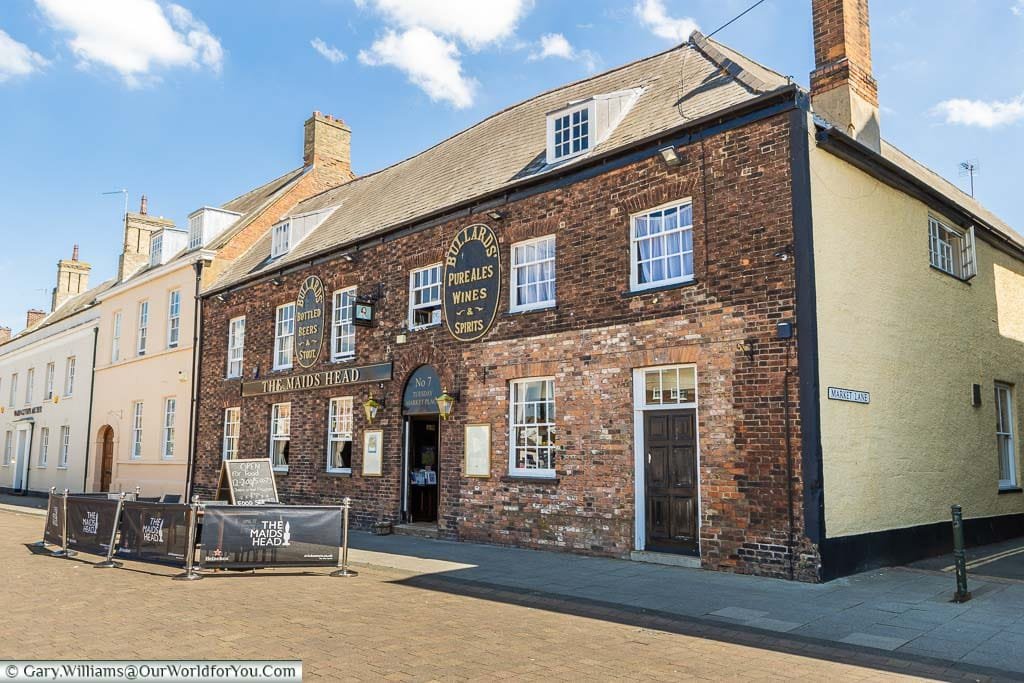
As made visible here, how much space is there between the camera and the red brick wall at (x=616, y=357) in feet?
34.9

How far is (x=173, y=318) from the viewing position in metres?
25.4

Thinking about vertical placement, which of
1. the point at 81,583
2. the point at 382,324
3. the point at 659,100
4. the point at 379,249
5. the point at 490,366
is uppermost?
the point at 659,100

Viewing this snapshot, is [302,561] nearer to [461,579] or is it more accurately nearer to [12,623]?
[461,579]

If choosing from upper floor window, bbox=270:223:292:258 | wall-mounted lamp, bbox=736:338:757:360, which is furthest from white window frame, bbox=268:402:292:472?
wall-mounted lamp, bbox=736:338:757:360

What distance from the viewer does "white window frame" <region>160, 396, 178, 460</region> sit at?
80.3 feet

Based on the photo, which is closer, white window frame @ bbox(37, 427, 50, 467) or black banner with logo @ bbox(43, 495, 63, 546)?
black banner with logo @ bbox(43, 495, 63, 546)

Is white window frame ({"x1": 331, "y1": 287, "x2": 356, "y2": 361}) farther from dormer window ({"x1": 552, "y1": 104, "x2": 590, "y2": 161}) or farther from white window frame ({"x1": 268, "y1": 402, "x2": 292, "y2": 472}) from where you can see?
dormer window ({"x1": 552, "y1": 104, "x2": 590, "y2": 161})

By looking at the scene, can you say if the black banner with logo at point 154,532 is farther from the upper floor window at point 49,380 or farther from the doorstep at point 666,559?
the upper floor window at point 49,380

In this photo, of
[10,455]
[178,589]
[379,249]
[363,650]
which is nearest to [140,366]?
[379,249]

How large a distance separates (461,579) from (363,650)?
3.97m

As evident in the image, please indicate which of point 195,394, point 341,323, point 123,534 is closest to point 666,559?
point 123,534

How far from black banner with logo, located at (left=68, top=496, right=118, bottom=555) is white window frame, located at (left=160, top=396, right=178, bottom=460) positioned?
1130 cm

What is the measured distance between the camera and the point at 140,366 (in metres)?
26.5

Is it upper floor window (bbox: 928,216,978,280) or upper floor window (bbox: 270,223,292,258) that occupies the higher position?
upper floor window (bbox: 270,223,292,258)
